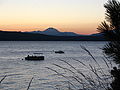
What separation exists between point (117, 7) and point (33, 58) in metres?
74.5

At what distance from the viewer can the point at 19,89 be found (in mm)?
30219

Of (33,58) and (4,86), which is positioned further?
(33,58)

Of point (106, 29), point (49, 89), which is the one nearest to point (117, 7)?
point (106, 29)

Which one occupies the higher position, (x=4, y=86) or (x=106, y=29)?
(x=106, y=29)

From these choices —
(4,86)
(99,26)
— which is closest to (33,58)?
(4,86)

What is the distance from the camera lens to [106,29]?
9.87 ft

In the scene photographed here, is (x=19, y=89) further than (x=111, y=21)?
Yes

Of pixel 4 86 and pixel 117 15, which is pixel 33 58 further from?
pixel 117 15

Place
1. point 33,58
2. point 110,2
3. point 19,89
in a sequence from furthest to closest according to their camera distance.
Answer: point 33,58 → point 19,89 → point 110,2

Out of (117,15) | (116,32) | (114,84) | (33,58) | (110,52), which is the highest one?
(117,15)

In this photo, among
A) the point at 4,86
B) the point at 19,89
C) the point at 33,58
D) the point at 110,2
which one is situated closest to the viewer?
the point at 110,2

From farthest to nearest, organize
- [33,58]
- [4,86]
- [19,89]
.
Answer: [33,58], [4,86], [19,89]

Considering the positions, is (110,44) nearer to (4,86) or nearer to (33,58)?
(4,86)

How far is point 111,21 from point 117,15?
10 centimetres
